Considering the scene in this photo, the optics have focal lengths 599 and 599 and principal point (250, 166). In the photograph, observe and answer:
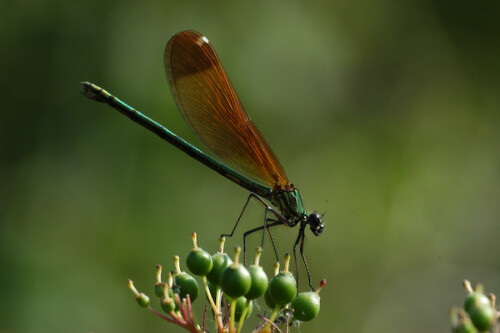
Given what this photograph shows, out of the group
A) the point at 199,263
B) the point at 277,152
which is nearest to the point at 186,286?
the point at 199,263

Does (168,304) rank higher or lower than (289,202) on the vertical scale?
lower

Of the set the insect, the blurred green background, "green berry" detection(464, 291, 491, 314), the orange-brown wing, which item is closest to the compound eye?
the insect

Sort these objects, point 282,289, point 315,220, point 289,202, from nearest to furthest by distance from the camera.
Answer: point 282,289 → point 315,220 → point 289,202

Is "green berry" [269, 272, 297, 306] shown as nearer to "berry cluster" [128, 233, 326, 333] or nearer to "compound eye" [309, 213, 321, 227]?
"berry cluster" [128, 233, 326, 333]

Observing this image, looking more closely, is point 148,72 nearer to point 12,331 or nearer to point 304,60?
point 304,60

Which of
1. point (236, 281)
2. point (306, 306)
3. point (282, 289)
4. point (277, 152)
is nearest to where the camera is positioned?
point (236, 281)

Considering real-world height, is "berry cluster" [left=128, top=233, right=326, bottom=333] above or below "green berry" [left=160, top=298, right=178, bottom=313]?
above

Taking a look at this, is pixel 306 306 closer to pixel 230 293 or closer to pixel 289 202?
pixel 230 293
